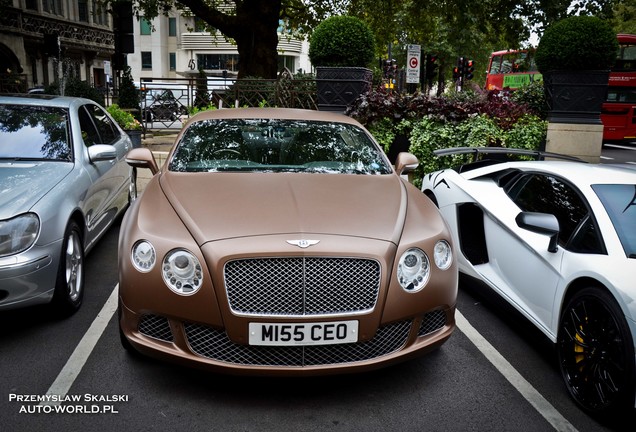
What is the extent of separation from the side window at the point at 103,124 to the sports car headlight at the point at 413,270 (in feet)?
13.5

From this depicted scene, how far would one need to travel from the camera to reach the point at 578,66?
9.77m

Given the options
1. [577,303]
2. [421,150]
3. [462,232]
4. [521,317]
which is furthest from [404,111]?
[577,303]

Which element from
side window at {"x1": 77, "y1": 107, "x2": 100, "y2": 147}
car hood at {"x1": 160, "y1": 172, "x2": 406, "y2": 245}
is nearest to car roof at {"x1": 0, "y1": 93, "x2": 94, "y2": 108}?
side window at {"x1": 77, "y1": 107, "x2": 100, "y2": 147}

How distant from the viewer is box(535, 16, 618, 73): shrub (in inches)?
380

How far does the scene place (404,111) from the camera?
931cm

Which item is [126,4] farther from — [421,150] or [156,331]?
[156,331]

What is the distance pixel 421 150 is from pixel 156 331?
241 inches

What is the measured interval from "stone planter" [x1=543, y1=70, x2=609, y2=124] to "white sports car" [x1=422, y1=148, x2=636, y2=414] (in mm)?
5402

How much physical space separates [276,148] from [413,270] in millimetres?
1755

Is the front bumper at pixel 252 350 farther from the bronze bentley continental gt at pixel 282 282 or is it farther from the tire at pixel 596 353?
the tire at pixel 596 353

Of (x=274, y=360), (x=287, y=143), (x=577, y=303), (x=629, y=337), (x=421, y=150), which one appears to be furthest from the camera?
(x=421, y=150)

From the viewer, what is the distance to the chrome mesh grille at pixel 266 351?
125 inches

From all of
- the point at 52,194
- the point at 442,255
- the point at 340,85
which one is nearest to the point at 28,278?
the point at 52,194

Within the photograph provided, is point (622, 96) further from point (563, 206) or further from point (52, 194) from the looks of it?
point (52, 194)
